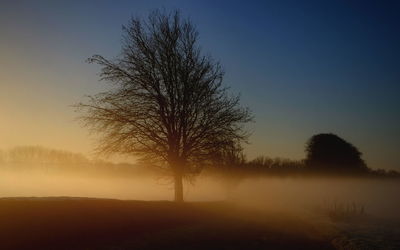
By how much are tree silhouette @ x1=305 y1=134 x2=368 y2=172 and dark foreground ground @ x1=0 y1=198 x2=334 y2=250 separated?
45150 millimetres

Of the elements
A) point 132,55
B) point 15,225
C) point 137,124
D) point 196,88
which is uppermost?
point 132,55

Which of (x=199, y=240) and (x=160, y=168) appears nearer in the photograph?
(x=199, y=240)

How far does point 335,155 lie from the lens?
209 feet

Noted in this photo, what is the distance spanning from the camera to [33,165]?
131m

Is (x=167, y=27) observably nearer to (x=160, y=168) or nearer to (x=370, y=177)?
(x=160, y=168)

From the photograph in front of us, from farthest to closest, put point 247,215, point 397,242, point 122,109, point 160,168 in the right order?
point 160,168
point 122,109
point 247,215
point 397,242

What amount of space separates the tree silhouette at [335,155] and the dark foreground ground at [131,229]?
148ft

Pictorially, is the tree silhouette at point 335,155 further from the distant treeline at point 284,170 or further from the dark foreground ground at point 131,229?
the dark foreground ground at point 131,229

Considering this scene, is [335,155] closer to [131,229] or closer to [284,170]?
[284,170]

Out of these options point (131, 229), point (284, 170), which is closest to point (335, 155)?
point (284, 170)

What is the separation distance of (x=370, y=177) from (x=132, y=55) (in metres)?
47.0

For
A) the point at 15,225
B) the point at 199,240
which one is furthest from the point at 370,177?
the point at 15,225

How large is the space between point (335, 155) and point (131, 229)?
52734 mm

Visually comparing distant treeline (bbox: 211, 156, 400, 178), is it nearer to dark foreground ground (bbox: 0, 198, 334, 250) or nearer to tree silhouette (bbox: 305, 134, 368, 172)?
tree silhouette (bbox: 305, 134, 368, 172)
